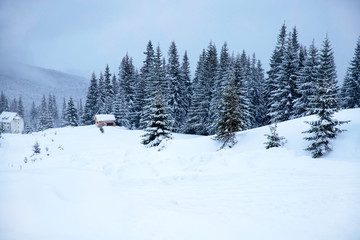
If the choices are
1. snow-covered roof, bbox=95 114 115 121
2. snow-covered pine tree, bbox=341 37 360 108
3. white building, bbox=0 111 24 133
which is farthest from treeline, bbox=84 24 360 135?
white building, bbox=0 111 24 133

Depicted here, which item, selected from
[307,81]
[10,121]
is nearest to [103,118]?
[307,81]

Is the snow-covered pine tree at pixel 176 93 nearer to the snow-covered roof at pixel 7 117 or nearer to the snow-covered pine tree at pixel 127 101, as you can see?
the snow-covered pine tree at pixel 127 101

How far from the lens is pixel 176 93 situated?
37.1 m

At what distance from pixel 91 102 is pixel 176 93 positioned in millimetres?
25888

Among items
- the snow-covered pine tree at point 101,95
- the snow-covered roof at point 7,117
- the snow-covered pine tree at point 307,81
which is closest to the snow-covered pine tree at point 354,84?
the snow-covered pine tree at point 307,81

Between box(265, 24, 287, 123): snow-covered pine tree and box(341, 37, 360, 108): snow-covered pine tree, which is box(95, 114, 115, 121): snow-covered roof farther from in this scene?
box(341, 37, 360, 108): snow-covered pine tree

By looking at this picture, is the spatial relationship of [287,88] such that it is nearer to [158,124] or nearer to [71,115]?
[158,124]

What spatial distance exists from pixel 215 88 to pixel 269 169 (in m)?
25.2

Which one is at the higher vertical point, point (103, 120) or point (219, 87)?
point (219, 87)

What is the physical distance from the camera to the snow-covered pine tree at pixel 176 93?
36.8 m

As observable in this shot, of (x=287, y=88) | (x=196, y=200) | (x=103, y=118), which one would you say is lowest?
(x=196, y=200)

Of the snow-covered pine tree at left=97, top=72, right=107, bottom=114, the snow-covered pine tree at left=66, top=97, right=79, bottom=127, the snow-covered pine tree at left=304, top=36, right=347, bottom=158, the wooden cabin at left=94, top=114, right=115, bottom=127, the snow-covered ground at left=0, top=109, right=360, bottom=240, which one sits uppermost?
the snow-covered pine tree at left=97, top=72, right=107, bottom=114

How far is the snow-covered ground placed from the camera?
4088 millimetres

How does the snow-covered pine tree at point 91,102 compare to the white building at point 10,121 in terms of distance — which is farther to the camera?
the white building at point 10,121
